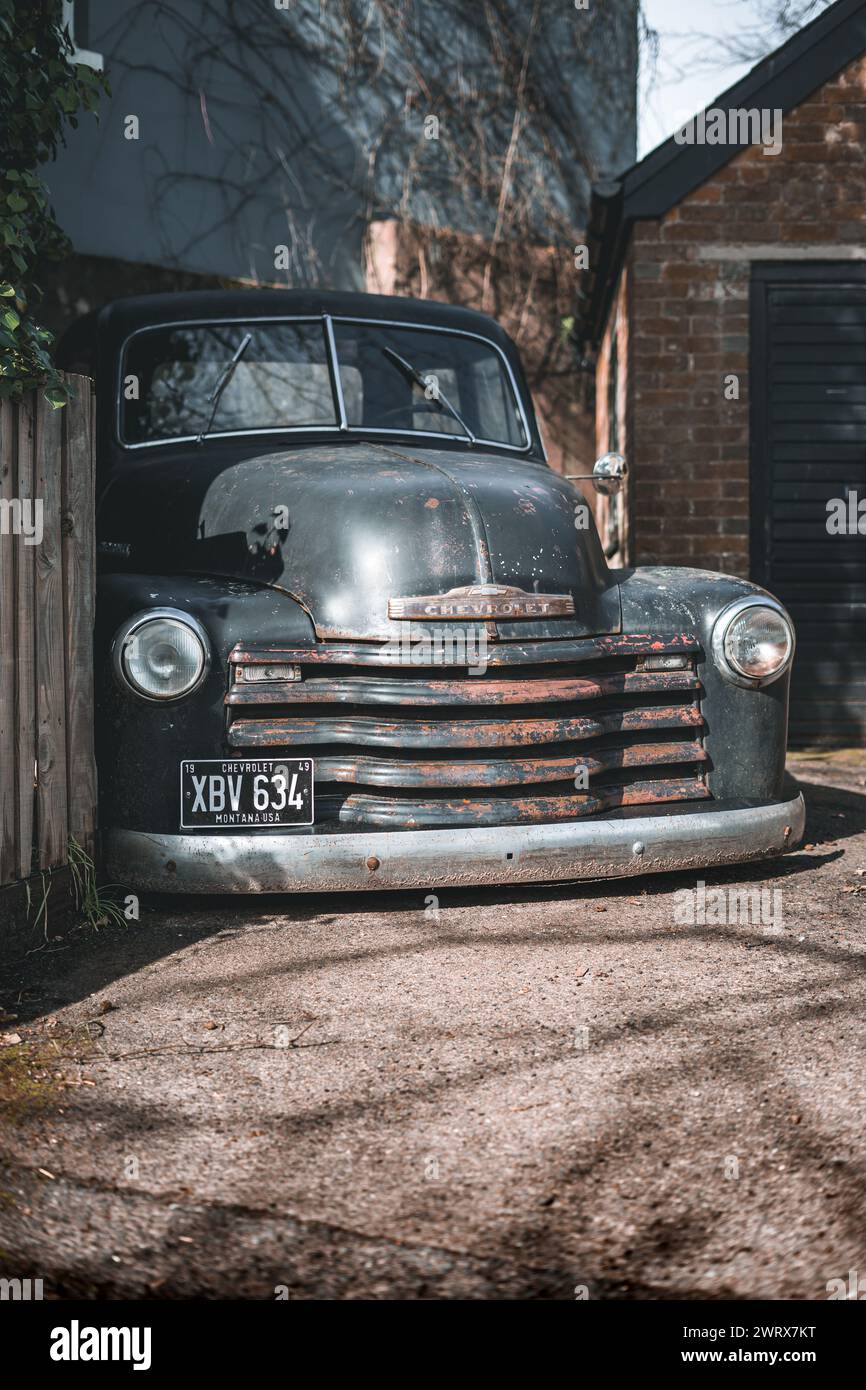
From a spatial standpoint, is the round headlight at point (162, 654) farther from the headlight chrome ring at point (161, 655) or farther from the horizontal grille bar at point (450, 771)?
the horizontal grille bar at point (450, 771)

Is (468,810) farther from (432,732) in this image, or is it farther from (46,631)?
(46,631)

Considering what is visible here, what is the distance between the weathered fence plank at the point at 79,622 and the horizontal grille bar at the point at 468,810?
0.73m

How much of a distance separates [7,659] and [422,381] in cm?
231

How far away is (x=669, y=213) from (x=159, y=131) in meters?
4.12

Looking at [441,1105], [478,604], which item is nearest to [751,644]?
[478,604]

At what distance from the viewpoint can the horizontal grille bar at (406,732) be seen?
3.65 m

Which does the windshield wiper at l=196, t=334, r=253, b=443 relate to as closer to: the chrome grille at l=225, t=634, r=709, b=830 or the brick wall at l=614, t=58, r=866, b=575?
the chrome grille at l=225, t=634, r=709, b=830

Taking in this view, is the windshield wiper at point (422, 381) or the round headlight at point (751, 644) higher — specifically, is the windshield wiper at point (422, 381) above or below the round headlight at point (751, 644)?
above

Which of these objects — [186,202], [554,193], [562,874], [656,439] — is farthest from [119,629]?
[554,193]

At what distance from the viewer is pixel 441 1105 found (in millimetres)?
2389

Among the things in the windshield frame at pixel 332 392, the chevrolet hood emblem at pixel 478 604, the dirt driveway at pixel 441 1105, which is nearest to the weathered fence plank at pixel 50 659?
the dirt driveway at pixel 441 1105

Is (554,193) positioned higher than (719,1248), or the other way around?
(554,193)

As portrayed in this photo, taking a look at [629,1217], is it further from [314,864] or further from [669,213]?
[669,213]
